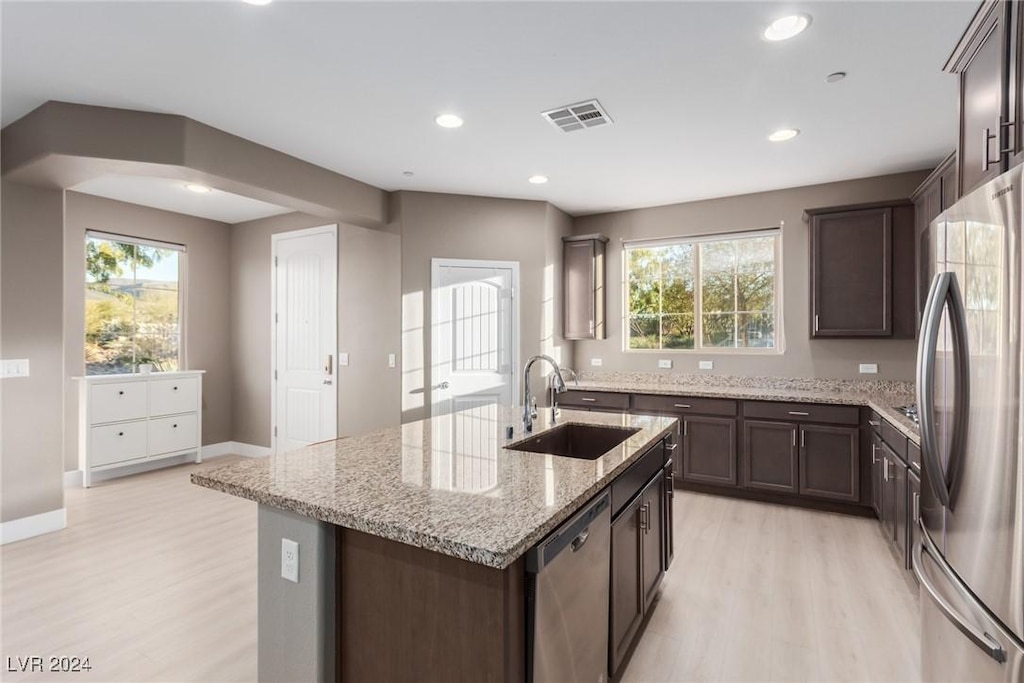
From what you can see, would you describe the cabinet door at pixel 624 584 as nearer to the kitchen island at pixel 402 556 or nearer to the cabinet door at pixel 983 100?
the kitchen island at pixel 402 556

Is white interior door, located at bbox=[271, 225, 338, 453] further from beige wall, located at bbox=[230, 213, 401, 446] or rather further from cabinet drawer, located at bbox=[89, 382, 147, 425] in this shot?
cabinet drawer, located at bbox=[89, 382, 147, 425]

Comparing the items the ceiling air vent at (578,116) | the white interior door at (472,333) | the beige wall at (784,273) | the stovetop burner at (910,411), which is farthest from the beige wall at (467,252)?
the stovetop burner at (910,411)

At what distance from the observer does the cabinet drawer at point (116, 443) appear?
4.51 m

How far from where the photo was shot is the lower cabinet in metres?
1.83

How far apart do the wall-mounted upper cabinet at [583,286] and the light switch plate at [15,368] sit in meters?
4.28

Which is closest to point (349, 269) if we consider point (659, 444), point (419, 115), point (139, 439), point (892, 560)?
point (419, 115)

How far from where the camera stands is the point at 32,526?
3.40m

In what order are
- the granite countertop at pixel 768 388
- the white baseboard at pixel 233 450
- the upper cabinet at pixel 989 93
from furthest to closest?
1. the white baseboard at pixel 233 450
2. the granite countertop at pixel 768 388
3. the upper cabinet at pixel 989 93

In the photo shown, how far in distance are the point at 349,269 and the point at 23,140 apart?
2.36m

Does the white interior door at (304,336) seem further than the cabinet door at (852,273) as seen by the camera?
Yes

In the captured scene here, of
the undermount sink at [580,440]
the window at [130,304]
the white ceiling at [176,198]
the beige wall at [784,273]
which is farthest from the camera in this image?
the window at [130,304]

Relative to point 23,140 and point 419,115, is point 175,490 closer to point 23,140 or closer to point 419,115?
point 23,140

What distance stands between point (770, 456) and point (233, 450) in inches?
226

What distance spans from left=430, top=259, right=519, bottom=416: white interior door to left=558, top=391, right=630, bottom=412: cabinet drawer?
545 millimetres
